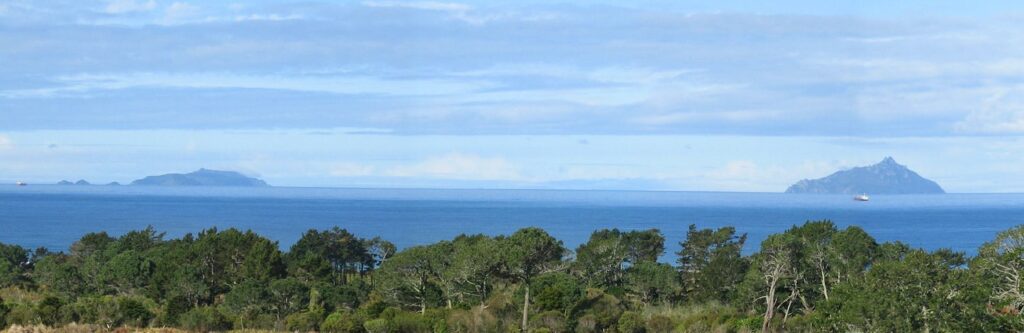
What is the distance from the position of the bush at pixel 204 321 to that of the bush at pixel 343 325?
4015mm

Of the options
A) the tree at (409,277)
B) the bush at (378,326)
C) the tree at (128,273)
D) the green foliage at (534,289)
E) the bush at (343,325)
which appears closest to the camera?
the green foliage at (534,289)

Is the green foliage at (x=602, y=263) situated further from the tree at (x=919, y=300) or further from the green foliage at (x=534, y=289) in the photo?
the tree at (x=919, y=300)

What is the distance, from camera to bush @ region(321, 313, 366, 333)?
121 feet

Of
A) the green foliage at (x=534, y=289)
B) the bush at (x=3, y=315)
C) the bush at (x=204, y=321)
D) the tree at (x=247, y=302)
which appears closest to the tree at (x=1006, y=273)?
the green foliage at (x=534, y=289)

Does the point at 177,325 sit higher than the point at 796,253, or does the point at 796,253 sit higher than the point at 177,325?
the point at 796,253

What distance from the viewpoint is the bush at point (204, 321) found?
37.3 m

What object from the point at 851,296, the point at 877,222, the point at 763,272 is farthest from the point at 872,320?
the point at 877,222

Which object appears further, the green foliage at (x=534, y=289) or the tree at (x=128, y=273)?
the tree at (x=128, y=273)

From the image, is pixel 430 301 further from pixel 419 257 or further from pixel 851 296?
pixel 851 296

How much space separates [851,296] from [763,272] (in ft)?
50.9

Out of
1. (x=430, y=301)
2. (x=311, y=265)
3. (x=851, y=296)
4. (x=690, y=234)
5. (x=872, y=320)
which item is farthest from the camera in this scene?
(x=690, y=234)

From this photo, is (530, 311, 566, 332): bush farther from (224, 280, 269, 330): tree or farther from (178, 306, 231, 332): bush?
(178, 306, 231, 332): bush

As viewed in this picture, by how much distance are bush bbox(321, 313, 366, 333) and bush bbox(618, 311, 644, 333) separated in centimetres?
926

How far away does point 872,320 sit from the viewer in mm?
25703
